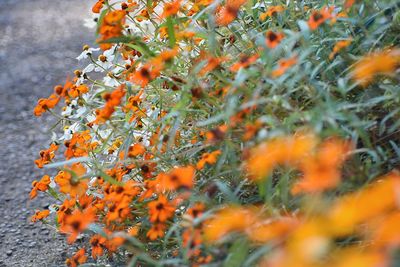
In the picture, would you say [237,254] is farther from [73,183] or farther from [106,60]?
[106,60]

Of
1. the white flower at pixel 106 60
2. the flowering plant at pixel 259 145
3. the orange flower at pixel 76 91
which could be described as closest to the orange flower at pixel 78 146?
the flowering plant at pixel 259 145

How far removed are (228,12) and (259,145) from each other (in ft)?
1.21

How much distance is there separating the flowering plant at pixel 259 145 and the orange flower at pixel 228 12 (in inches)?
0.4

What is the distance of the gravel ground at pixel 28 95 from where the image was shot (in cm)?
227

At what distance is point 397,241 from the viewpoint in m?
0.83

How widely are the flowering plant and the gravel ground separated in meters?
0.39

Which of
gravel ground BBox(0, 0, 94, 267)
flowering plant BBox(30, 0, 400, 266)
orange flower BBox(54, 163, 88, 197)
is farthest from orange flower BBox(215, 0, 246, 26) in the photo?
gravel ground BBox(0, 0, 94, 267)

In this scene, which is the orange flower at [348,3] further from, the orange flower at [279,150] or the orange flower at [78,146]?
the orange flower at [78,146]

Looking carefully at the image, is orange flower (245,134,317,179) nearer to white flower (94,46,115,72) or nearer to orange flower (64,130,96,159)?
orange flower (64,130,96,159)

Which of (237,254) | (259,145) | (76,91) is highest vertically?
(76,91)

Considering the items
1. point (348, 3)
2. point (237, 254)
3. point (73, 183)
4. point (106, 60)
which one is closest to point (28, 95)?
point (106, 60)

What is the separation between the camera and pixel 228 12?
58.9 inches

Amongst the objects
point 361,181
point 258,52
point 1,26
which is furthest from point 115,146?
point 1,26

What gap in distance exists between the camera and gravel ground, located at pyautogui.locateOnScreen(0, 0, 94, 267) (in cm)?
227
